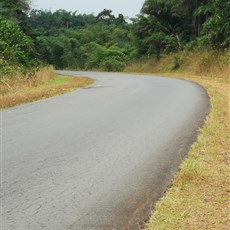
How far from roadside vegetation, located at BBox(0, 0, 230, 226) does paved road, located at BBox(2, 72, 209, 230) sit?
0.37m

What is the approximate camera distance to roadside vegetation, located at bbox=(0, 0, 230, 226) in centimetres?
459

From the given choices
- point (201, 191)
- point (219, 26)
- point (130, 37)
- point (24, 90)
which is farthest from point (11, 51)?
point (130, 37)

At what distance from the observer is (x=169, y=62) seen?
3788 cm

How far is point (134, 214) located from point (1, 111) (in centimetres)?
801

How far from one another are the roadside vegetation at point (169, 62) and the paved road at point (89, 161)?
1.22 ft

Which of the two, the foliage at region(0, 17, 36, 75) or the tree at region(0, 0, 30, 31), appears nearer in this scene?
the foliage at region(0, 17, 36, 75)

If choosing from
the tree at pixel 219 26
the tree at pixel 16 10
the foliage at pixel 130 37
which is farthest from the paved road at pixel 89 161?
the tree at pixel 16 10

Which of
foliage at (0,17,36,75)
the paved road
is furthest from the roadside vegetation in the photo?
the paved road

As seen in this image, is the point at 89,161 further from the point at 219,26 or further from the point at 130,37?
the point at 130,37

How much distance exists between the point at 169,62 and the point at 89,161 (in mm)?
32539

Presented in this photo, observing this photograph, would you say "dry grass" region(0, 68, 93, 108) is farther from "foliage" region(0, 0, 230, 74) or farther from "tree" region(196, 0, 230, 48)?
"tree" region(196, 0, 230, 48)

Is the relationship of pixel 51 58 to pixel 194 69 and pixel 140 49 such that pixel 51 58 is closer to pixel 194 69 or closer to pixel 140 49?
pixel 140 49

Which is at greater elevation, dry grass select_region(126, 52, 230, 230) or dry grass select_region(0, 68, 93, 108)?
dry grass select_region(126, 52, 230, 230)

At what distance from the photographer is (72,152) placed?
6727 mm
